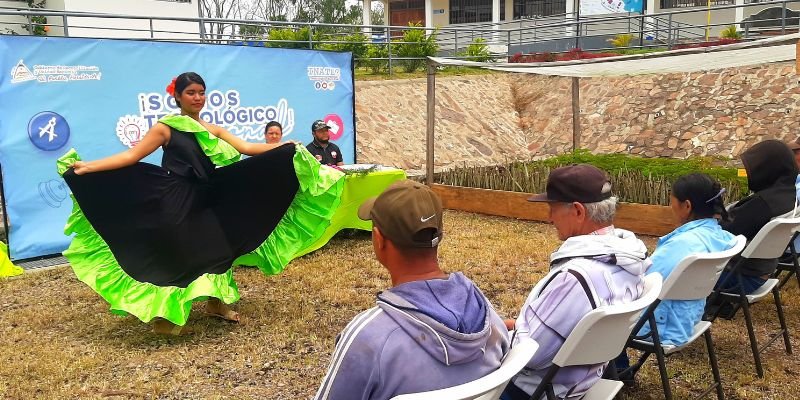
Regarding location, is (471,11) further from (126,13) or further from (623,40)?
(126,13)

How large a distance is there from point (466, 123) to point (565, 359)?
13.1 meters

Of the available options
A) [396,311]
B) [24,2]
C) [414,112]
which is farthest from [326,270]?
[24,2]

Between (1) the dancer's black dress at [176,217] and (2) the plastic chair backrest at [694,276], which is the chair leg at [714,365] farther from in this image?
(1) the dancer's black dress at [176,217]

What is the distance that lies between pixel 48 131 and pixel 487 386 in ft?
21.6

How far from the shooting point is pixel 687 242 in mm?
3262

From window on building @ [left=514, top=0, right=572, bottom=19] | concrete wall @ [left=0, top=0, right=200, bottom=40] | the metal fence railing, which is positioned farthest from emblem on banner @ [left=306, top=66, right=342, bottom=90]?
window on building @ [left=514, top=0, right=572, bottom=19]

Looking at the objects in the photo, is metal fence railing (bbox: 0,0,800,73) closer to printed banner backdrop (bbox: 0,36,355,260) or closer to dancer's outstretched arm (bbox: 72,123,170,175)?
printed banner backdrop (bbox: 0,36,355,260)

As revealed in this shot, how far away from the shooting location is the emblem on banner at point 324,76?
9586 mm

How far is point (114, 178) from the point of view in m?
4.42

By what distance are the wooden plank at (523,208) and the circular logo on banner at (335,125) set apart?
1575 millimetres

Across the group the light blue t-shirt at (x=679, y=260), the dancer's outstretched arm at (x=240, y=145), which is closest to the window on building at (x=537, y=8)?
the dancer's outstretched arm at (x=240, y=145)

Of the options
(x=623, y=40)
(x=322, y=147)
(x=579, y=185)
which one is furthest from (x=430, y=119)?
(x=623, y=40)

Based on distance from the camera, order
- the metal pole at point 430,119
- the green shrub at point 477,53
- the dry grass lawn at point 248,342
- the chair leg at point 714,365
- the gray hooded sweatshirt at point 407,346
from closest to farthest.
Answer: the gray hooded sweatshirt at point 407,346
the chair leg at point 714,365
the dry grass lawn at point 248,342
the metal pole at point 430,119
the green shrub at point 477,53

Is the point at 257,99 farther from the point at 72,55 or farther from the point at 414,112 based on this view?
the point at 414,112
